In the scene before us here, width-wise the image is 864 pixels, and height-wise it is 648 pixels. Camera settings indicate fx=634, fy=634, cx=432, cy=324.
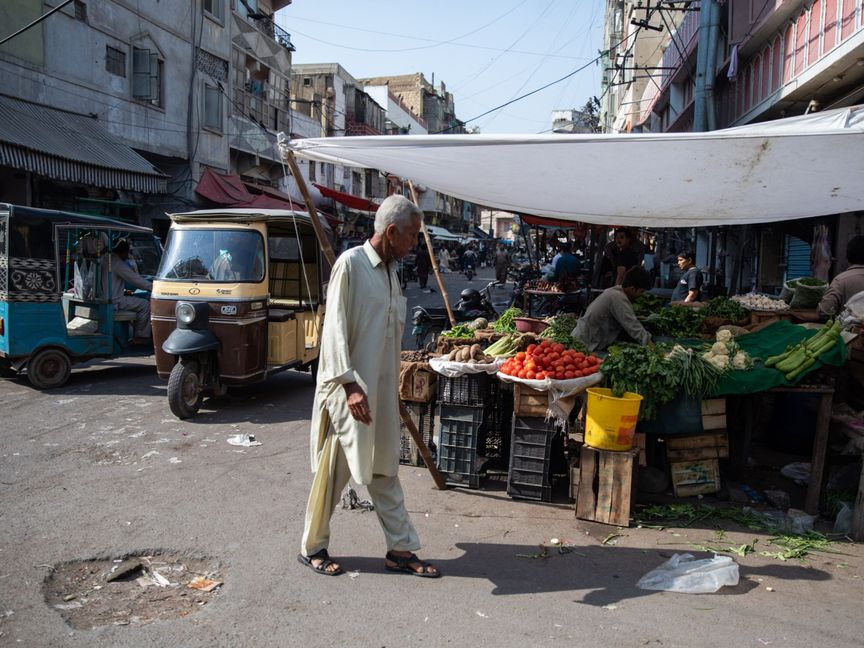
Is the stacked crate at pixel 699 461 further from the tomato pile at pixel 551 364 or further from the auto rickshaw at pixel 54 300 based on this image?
the auto rickshaw at pixel 54 300

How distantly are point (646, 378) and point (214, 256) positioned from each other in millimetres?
5267

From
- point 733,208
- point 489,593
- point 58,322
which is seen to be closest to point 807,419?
point 733,208

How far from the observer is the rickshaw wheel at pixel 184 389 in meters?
6.96

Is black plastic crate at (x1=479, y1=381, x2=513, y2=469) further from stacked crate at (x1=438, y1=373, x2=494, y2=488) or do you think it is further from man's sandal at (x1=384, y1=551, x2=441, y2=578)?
man's sandal at (x1=384, y1=551, x2=441, y2=578)

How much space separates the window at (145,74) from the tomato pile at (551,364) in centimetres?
1732

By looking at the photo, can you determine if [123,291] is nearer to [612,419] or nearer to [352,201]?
[612,419]

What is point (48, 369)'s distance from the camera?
8305mm

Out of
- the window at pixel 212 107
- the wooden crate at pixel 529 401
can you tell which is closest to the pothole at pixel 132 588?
the wooden crate at pixel 529 401

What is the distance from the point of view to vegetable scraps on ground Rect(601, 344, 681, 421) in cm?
485

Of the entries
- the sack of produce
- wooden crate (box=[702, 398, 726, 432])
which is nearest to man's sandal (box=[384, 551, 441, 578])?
wooden crate (box=[702, 398, 726, 432])

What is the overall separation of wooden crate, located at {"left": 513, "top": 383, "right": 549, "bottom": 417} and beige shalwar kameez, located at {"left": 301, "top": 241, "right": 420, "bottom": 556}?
1.56m

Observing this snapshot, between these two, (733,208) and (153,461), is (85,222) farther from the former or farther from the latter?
(733,208)

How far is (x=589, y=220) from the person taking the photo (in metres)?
7.50

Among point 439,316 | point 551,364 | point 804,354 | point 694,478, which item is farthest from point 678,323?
point 439,316
